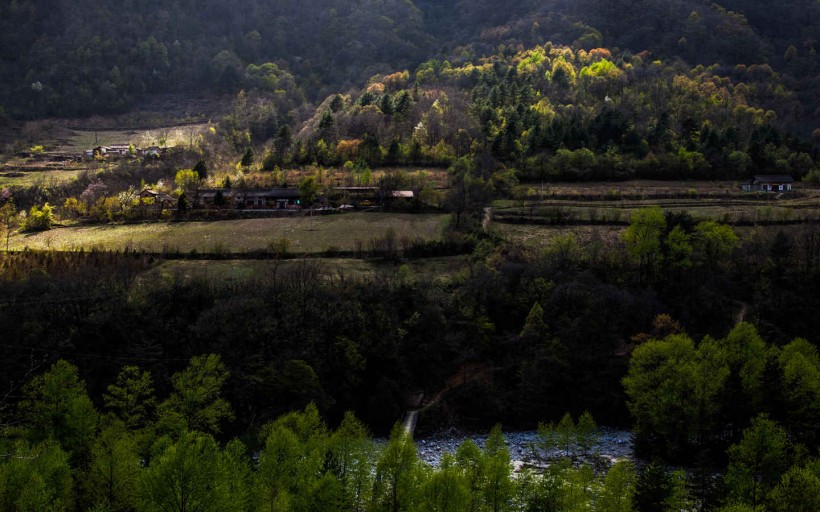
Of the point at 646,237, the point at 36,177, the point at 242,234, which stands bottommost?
the point at 242,234

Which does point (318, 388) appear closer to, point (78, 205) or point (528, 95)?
point (78, 205)

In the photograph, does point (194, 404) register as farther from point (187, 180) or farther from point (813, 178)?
point (813, 178)

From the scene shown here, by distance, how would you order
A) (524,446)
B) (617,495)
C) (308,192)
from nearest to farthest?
(617,495)
(524,446)
(308,192)

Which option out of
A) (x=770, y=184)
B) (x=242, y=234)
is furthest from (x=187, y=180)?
(x=770, y=184)

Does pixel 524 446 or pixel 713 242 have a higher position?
pixel 713 242

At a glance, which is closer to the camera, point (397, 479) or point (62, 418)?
point (397, 479)

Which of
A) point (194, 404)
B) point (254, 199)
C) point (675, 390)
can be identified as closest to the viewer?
point (194, 404)
